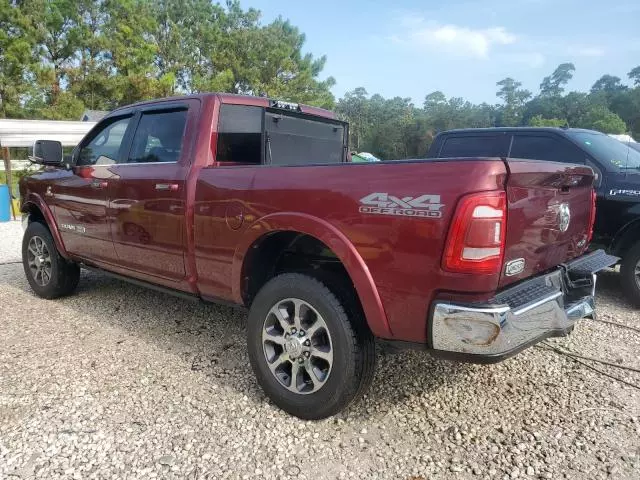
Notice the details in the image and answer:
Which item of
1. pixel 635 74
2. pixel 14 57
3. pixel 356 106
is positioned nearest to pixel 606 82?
pixel 635 74

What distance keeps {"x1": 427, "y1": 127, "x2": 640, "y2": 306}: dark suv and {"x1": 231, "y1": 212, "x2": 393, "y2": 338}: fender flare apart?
3.50 meters

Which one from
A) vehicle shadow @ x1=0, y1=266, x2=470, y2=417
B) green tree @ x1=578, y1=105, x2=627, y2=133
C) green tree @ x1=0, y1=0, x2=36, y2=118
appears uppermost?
green tree @ x1=0, y1=0, x2=36, y2=118

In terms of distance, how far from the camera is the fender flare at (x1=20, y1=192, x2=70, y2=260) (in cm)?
468

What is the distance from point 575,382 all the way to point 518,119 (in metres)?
43.2

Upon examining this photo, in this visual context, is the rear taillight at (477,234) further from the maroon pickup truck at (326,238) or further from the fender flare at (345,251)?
the fender flare at (345,251)

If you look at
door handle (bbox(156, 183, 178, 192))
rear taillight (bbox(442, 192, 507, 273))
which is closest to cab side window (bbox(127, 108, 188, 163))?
door handle (bbox(156, 183, 178, 192))

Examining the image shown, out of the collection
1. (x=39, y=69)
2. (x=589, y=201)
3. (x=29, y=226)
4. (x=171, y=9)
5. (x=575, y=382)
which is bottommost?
(x=575, y=382)

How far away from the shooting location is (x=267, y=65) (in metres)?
34.2

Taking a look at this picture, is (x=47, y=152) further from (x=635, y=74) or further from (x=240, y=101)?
(x=635, y=74)

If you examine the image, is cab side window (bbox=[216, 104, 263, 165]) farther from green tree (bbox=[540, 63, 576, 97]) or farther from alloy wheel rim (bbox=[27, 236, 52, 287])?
green tree (bbox=[540, 63, 576, 97])

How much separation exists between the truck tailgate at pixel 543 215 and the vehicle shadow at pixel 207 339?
1.09 metres

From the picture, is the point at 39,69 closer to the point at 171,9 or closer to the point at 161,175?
the point at 171,9

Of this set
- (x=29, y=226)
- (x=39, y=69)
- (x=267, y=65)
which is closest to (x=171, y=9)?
(x=267, y=65)

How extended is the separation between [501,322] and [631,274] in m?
3.58
